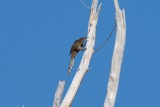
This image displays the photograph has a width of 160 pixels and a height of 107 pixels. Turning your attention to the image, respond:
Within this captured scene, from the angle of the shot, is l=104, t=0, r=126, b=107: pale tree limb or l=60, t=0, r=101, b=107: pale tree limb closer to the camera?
l=104, t=0, r=126, b=107: pale tree limb

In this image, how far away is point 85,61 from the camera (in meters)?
8.58

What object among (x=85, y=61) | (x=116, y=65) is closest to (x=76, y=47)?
(x=85, y=61)

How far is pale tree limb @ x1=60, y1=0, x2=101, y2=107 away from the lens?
8258 mm

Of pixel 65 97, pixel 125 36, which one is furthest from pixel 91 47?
pixel 125 36

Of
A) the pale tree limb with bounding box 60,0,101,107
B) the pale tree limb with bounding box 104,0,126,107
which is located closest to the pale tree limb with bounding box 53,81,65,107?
the pale tree limb with bounding box 60,0,101,107

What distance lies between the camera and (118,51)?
21.3ft

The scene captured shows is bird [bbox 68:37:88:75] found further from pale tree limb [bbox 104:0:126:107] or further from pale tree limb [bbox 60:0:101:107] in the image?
pale tree limb [bbox 104:0:126:107]

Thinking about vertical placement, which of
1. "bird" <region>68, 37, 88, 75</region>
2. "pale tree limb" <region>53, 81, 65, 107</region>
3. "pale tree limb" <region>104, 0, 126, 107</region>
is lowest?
"pale tree limb" <region>104, 0, 126, 107</region>

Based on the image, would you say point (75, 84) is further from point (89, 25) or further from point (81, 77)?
point (89, 25)

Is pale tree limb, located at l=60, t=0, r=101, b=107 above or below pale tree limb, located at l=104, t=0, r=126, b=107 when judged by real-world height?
above

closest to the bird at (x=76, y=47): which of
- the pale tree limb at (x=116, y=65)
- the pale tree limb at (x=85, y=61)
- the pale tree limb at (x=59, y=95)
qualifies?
the pale tree limb at (x=85, y=61)

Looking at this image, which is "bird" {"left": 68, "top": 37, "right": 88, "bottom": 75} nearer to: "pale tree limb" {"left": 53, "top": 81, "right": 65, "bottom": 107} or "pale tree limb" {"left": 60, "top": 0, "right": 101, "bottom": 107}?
"pale tree limb" {"left": 60, "top": 0, "right": 101, "bottom": 107}

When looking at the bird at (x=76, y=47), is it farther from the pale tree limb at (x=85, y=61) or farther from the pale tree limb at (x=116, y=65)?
the pale tree limb at (x=116, y=65)

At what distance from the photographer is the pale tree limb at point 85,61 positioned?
8258 millimetres
